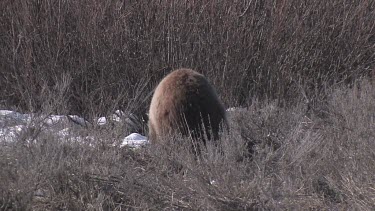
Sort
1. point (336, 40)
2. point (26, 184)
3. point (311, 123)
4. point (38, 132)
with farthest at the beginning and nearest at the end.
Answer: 1. point (336, 40)
2. point (311, 123)
3. point (38, 132)
4. point (26, 184)

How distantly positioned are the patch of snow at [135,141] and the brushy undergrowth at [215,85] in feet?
0.43

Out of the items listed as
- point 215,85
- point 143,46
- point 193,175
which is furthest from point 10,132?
point 215,85

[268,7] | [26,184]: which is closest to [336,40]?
[268,7]

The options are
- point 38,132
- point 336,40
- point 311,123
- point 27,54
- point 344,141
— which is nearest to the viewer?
point 38,132

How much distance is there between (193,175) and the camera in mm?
6551

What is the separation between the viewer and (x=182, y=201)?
21.2 feet

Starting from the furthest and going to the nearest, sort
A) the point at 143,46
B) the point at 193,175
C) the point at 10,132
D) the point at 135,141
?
1. the point at 143,46
2. the point at 135,141
3. the point at 10,132
4. the point at 193,175

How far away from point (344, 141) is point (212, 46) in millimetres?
3166

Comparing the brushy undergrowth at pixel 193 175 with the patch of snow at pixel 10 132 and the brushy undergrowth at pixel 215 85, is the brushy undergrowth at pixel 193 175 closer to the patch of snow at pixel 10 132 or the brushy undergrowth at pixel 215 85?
the brushy undergrowth at pixel 215 85

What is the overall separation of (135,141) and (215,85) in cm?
237

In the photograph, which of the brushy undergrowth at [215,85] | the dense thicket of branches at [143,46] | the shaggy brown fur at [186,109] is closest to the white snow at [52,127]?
the brushy undergrowth at [215,85]

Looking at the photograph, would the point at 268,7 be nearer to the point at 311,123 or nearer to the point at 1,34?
the point at 311,123

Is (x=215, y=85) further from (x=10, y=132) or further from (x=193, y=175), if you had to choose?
(x=193, y=175)

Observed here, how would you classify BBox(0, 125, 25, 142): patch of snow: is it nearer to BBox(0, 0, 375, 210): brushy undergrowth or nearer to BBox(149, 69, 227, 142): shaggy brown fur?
BBox(0, 0, 375, 210): brushy undergrowth
